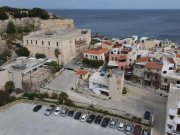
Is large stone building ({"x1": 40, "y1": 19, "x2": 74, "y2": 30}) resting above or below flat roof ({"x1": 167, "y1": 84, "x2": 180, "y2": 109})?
above

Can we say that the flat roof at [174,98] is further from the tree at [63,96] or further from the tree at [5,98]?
the tree at [5,98]

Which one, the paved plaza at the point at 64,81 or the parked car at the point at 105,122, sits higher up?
the paved plaza at the point at 64,81

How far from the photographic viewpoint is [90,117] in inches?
1166

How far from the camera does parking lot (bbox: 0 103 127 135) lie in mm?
27453

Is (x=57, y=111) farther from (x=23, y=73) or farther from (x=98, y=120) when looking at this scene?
(x=23, y=73)

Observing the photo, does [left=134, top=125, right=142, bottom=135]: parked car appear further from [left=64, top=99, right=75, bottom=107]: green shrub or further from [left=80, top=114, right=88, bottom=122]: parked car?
[left=64, top=99, right=75, bottom=107]: green shrub

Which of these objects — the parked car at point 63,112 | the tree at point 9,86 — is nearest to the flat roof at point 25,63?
the tree at point 9,86

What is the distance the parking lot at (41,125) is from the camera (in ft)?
90.1

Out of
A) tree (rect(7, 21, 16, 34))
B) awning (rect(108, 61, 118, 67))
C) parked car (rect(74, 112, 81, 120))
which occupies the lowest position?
parked car (rect(74, 112, 81, 120))

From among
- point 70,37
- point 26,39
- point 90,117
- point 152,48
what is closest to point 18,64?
point 26,39

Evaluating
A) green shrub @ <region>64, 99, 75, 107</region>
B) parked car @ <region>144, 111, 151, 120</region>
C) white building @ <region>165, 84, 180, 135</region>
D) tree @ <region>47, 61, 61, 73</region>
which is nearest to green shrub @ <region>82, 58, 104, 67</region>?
tree @ <region>47, 61, 61, 73</region>

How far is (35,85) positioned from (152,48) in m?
26.1

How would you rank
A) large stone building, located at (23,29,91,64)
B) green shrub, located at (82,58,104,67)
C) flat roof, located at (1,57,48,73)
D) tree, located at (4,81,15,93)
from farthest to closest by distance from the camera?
1. large stone building, located at (23,29,91,64)
2. green shrub, located at (82,58,104,67)
3. flat roof, located at (1,57,48,73)
4. tree, located at (4,81,15,93)

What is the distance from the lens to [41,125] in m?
28.9
